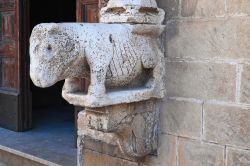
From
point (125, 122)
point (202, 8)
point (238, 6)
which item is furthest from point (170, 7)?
point (125, 122)

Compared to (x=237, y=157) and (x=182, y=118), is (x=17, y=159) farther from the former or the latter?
(x=237, y=157)

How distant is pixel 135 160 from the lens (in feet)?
6.08

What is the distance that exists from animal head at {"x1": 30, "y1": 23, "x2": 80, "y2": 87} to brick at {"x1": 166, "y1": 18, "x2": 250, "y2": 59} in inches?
23.0

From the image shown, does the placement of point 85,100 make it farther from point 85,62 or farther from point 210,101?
point 210,101

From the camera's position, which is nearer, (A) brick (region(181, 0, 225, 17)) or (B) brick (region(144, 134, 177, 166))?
(A) brick (region(181, 0, 225, 17))

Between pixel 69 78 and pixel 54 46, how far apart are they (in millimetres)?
217

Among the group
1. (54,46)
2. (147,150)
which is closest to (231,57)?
(147,150)

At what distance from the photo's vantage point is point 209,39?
163cm

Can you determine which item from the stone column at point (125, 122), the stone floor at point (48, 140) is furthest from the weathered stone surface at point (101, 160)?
the stone floor at point (48, 140)

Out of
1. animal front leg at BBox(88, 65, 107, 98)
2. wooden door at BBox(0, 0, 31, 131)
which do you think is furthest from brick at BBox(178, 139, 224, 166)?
wooden door at BBox(0, 0, 31, 131)

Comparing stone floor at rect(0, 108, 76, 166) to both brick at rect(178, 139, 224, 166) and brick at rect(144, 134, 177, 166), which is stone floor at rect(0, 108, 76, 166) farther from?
brick at rect(178, 139, 224, 166)

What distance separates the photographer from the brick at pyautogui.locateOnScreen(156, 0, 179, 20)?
5.67ft

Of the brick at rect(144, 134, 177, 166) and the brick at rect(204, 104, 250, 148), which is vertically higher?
the brick at rect(204, 104, 250, 148)

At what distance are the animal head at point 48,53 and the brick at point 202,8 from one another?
61cm
